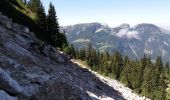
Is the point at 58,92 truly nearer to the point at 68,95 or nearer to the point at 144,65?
the point at 68,95

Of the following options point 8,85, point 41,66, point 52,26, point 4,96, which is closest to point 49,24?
point 52,26

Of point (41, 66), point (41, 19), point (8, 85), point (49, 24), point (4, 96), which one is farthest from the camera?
point (49, 24)

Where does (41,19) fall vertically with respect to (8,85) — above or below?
above

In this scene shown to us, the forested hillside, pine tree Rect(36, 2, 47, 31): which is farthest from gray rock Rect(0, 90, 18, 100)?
pine tree Rect(36, 2, 47, 31)

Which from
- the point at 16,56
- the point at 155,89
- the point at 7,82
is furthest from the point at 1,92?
the point at 155,89

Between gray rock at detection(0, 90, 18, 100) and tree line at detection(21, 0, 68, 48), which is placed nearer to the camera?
gray rock at detection(0, 90, 18, 100)

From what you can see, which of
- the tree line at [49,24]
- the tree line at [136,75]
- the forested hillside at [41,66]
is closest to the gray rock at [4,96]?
the forested hillside at [41,66]

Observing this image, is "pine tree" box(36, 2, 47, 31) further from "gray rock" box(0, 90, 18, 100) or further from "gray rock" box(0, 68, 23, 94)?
"gray rock" box(0, 90, 18, 100)

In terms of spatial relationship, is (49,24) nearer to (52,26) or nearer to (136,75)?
(52,26)

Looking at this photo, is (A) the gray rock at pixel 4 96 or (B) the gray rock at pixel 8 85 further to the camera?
(B) the gray rock at pixel 8 85

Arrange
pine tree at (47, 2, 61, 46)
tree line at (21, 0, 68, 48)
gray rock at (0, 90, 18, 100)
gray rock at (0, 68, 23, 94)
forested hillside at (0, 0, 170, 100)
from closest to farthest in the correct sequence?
gray rock at (0, 90, 18, 100) → gray rock at (0, 68, 23, 94) → forested hillside at (0, 0, 170, 100) → tree line at (21, 0, 68, 48) → pine tree at (47, 2, 61, 46)

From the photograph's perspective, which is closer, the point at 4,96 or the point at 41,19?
the point at 4,96

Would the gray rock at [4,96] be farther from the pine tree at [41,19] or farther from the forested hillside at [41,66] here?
the pine tree at [41,19]

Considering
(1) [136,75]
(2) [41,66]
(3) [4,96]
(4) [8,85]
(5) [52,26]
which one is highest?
(4) [8,85]
